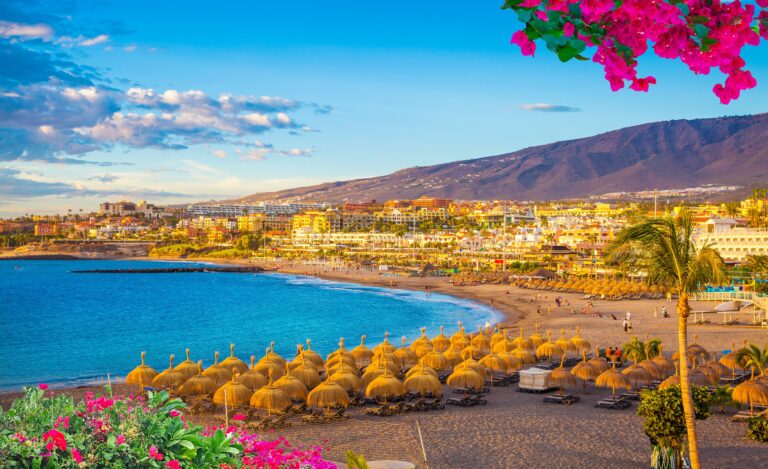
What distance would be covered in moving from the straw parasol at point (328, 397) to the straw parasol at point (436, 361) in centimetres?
427

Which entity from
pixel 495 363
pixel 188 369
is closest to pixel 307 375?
pixel 188 369

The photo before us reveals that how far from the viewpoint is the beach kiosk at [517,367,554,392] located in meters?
18.0

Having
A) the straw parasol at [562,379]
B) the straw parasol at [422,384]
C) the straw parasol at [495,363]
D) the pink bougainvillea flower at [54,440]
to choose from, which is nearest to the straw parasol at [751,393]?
the straw parasol at [562,379]

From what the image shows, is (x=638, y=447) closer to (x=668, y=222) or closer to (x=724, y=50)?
(x=668, y=222)

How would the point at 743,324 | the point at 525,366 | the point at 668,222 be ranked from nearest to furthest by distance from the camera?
the point at 668,222
the point at 525,366
the point at 743,324

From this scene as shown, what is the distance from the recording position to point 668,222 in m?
9.69

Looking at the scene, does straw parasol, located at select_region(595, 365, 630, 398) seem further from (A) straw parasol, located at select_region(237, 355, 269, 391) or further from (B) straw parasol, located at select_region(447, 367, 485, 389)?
(A) straw parasol, located at select_region(237, 355, 269, 391)

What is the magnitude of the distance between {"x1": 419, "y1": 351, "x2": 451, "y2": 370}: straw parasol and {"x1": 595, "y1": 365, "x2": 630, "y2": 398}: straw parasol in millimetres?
4547

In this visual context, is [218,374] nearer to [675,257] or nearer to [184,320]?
[675,257]

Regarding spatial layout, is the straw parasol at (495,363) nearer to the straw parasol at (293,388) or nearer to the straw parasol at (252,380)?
the straw parasol at (293,388)

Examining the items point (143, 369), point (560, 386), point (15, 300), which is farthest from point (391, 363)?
point (15, 300)

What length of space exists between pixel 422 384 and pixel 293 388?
3.13m

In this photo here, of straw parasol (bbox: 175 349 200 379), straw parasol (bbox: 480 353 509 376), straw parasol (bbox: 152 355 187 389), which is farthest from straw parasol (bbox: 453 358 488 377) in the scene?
straw parasol (bbox: 152 355 187 389)

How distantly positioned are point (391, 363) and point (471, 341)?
16.1ft
